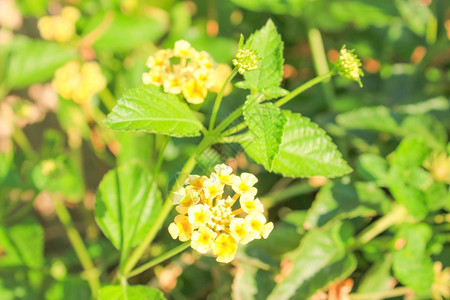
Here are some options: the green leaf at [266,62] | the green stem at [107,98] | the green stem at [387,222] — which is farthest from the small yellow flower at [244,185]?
the green stem at [107,98]

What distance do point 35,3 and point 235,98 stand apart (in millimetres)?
572

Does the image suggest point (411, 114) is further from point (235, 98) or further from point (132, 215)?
point (132, 215)

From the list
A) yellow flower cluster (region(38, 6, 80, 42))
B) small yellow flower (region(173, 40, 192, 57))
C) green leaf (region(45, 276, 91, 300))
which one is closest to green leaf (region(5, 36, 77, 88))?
yellow flower cluster (region(38, 6, 80, 42))

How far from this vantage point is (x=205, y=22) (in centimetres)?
145

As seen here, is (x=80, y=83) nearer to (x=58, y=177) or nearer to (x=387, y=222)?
(x=58, y=177)

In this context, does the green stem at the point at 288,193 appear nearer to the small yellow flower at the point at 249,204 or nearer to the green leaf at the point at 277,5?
the green leaf at the point at 277,5

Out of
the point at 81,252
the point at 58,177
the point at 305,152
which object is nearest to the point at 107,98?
the point at 58,177

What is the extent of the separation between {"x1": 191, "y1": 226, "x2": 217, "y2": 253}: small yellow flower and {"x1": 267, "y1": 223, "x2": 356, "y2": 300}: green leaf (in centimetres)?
33

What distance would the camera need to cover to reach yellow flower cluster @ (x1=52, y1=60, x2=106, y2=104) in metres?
1.11

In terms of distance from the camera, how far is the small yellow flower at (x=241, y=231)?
0.55m

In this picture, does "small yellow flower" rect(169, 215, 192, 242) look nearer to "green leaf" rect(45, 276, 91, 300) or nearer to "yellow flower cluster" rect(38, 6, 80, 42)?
"green leaf" rect(45, 276, 91, 300)

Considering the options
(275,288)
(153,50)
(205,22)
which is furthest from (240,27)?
(275,288)

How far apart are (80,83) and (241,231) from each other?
2.30 feet

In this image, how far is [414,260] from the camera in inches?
34.0
